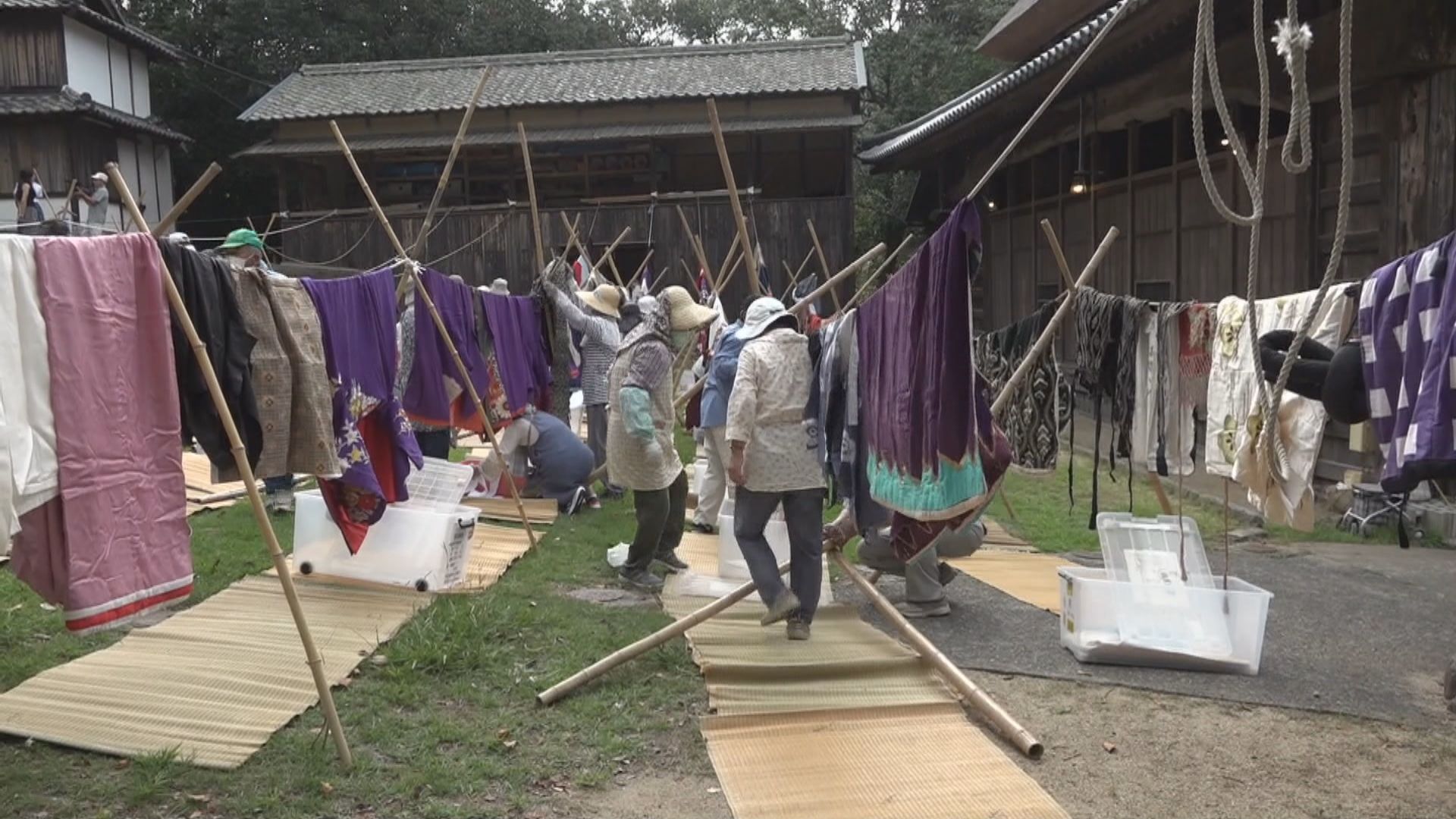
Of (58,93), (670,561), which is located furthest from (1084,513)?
(58,93)

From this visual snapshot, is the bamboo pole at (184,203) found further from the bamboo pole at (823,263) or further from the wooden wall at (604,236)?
the wooden wall at (604,236)

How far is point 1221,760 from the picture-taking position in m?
3.83

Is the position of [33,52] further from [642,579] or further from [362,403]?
[642,579]

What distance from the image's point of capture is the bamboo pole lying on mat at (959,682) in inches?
153

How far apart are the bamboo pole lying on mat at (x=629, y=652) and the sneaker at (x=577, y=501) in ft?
11.6

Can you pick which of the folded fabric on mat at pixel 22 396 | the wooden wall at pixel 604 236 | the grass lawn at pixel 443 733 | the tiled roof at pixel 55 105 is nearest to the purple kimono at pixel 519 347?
the grass lawn at pixel 443 733

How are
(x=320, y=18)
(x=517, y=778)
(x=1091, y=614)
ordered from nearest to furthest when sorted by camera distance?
(x=517, y=778)
(x=1091, y=614)
(x=320, y=18)

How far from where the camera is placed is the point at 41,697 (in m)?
4.16

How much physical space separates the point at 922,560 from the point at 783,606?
3.15ft

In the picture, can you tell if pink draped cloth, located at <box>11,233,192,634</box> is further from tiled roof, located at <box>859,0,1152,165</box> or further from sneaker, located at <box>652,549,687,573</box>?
sneaker, located at <box>652,549,687,573</box>

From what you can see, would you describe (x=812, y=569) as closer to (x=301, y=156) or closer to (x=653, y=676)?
(x=653, y=676)

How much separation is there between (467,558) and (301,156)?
1554cm

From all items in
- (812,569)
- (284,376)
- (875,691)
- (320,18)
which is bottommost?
(875,691)

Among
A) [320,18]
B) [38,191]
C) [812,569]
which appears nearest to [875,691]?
[812,569]
